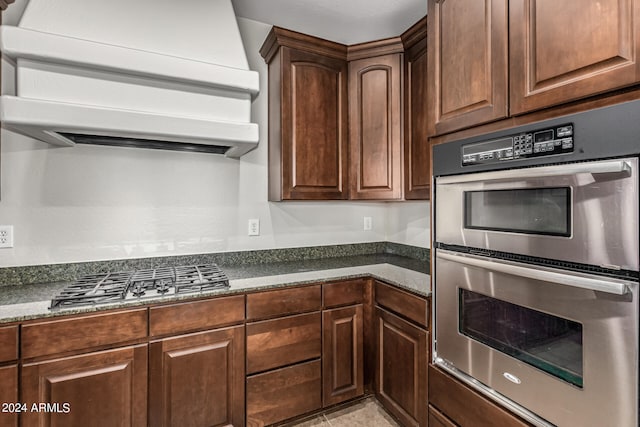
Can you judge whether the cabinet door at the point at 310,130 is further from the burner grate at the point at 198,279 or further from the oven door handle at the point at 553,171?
the oven door handle at the point at 553,171

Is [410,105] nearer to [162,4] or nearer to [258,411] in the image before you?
[162,4]

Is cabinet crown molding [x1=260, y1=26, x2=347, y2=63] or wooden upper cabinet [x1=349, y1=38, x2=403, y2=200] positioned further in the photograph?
wooden upper cabinet [x1=349, y1=38, x2=403, y2=200]

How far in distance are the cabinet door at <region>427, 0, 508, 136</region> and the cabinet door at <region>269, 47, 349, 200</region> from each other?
31.1 inches

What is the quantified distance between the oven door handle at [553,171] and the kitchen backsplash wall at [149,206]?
3.77ft

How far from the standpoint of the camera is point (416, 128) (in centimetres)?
209

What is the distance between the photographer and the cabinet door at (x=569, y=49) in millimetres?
909

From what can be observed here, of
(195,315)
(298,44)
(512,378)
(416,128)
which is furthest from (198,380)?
(298,44)

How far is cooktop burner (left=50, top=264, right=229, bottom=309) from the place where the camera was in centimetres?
146

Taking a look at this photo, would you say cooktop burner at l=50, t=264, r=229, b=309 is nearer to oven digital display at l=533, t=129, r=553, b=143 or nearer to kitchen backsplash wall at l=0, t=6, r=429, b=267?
kitchen backsplash wall at l=0, t=6, r=429, b=267

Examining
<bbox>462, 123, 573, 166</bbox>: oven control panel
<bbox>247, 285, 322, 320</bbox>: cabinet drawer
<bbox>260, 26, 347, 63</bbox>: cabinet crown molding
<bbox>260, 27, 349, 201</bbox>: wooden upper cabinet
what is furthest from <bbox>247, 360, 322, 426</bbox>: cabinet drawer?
<bbox>260, 26, 347, 63</bbox>: cabinet crown molding

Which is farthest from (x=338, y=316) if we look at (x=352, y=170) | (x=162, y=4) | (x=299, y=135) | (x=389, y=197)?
(x=162, y=4)

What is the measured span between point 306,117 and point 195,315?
1376mm

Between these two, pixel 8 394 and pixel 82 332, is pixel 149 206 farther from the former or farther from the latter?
pixel 8 394

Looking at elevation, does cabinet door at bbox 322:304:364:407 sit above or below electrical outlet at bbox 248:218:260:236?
below
